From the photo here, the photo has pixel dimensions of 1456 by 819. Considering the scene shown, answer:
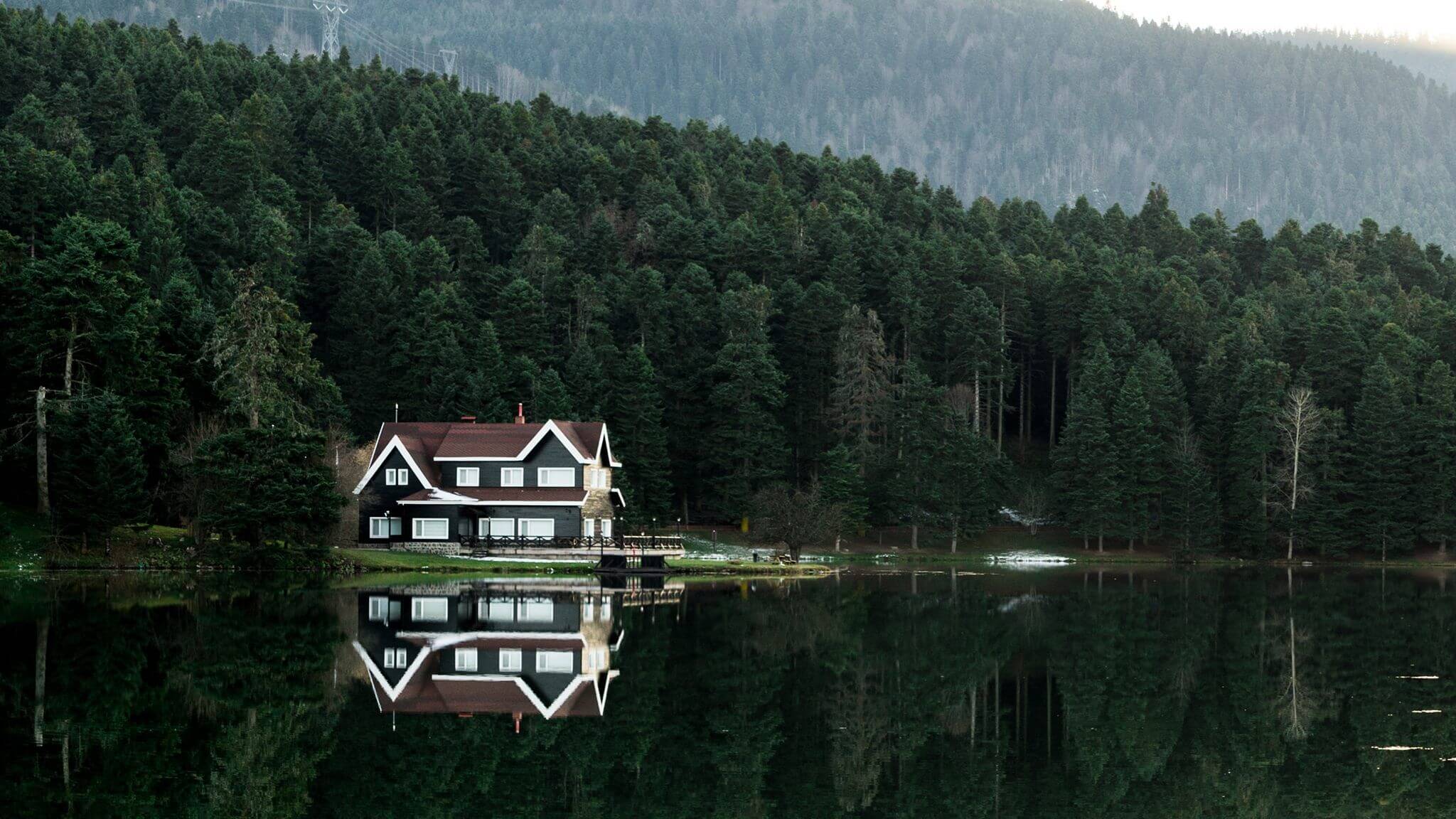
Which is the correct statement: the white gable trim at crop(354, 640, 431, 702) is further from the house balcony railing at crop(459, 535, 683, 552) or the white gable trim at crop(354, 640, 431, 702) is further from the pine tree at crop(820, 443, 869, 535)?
the pine tree at crop(820, 443, 869, 535)

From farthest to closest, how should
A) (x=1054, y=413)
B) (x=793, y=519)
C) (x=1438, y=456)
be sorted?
(x=1054, y=413), (x=1438, y=456), (x=793, y=519)

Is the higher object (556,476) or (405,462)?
(405,462)

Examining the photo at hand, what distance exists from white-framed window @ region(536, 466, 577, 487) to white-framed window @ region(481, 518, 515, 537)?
2374 mm

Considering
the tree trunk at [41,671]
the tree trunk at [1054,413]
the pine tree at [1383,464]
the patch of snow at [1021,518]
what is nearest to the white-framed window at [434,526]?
the tree trunk at [41,671]

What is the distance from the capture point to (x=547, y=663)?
124ft

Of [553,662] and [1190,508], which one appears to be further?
[1190,508]

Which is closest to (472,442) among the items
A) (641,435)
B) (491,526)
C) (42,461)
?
(491,526)

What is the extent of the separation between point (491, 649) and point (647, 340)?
75.9 m

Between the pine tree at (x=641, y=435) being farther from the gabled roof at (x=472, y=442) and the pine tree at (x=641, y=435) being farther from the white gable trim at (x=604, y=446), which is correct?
the gabled roof at (x=472, y=442)

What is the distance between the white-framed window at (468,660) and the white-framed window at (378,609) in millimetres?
8659

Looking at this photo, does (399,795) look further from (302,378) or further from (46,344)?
(302,378)

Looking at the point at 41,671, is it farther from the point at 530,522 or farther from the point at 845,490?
the point at 845,490

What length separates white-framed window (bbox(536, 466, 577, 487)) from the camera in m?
84.0

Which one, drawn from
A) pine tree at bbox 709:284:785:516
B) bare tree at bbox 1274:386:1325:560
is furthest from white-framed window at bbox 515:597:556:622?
bare tree at bbox 1274:386:1325:560
